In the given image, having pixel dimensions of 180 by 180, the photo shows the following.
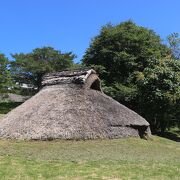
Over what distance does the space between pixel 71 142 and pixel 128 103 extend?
595 inches

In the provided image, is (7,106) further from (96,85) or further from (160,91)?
(96,85)

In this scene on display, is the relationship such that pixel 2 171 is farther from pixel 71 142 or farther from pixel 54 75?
pixel 54 75

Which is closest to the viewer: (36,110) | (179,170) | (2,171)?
(2,171)

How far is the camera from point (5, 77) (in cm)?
3828

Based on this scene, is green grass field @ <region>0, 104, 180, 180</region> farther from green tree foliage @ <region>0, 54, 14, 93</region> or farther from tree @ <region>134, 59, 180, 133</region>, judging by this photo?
green tree foliage @ <region>0, 54, 14, 93</region>

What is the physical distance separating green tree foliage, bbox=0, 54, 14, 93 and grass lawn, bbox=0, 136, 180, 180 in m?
21.6

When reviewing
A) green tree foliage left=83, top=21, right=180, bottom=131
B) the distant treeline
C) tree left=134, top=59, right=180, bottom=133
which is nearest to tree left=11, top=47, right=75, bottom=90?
the distant treeline

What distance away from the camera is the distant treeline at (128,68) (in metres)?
27.2

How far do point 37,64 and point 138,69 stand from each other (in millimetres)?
12745

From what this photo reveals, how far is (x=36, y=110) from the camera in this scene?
1875 cm

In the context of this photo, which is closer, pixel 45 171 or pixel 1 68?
pixel 45 171

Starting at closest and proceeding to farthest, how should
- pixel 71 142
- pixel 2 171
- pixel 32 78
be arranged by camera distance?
pixel 2 171, pixel 71 142, pixel 32 78

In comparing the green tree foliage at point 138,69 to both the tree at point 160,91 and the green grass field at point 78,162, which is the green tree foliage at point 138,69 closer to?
the tree at point 160,91

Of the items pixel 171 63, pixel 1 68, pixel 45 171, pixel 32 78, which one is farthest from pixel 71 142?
pixel 32 78
